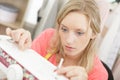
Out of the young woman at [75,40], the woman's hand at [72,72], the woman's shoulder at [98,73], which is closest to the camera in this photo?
the woman's hand at [72,72]

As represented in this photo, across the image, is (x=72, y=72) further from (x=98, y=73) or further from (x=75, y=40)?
(x=98, y=73)

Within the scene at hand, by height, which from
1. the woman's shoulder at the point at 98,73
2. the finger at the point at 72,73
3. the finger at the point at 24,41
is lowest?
the woman's shoulder at the point at 98,73

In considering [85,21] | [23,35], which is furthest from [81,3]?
[23,35]

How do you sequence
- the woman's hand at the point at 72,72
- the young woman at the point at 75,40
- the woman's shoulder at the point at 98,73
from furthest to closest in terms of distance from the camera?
the woman's shoulder at the point at 98,73 < the young woman at the point at 75,40 < the woman's hand at the point at 72,72

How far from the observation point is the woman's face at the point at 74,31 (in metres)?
0.82

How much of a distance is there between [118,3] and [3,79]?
3.75 ft

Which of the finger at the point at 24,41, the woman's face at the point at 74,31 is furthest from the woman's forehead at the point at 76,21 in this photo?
the finger at the point at 24,41

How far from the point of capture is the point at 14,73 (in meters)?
0.69

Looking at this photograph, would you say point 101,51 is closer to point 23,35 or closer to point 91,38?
point 91,38

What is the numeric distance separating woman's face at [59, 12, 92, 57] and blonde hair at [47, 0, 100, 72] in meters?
0.02

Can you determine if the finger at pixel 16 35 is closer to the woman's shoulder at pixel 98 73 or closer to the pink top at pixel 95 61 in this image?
the pink top at pixel 95 61

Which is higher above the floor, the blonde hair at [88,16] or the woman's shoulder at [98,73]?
the blonde hair at [88,16]

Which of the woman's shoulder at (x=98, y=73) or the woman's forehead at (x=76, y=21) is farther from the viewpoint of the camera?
the woman's shoulder at (x=98, y=73)

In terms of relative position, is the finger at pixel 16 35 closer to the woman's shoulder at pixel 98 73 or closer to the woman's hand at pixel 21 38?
the woman's hand at pixel 21 38
